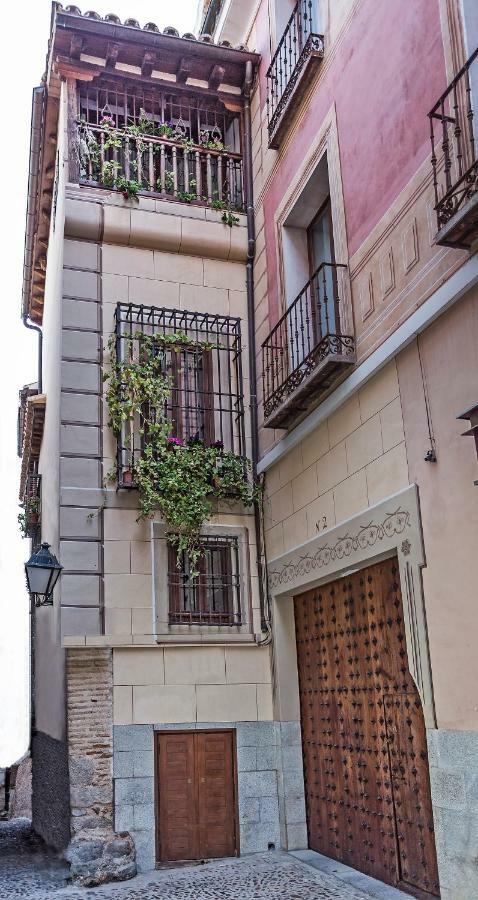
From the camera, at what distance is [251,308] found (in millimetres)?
10406

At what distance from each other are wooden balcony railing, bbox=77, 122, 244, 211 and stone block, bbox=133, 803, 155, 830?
6609mm

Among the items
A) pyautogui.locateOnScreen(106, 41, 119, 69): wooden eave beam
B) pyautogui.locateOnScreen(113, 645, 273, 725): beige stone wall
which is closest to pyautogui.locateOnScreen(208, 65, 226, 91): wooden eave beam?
pyautogui.locateOnScreen(106, 41, 119, 69): wooden eave beam

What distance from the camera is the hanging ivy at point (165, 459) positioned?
9.12m

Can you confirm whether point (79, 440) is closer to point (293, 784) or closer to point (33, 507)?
point (293, 784)

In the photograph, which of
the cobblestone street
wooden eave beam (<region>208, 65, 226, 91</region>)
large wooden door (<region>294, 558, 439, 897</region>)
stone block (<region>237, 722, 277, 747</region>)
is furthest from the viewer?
wooden eave beam (<region>208, 65, 226, 91</region>)

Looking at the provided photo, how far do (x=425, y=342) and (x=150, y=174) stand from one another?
513 cm

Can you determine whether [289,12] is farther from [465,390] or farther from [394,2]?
[465,390]

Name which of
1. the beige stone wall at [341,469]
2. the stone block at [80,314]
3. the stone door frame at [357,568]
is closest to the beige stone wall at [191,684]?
A: the stone door frame at [357,568]

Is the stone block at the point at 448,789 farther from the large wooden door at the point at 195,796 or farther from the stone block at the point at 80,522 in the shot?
the stone block at the point at 80,522

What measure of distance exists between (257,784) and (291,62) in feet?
25.2

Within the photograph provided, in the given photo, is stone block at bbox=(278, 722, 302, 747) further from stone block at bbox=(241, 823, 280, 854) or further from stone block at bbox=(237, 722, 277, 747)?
stone block at bbox=(241, 823, 280, 854)

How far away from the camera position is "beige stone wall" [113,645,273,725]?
873cm

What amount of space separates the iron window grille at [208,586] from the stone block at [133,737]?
1.11 metres

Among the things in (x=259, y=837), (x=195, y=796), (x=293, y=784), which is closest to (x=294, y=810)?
(x=293, y=784)
